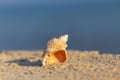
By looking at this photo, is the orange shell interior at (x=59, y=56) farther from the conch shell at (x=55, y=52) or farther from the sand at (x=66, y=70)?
the sand at (x=66, y=70)

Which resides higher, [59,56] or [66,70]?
[59,56]

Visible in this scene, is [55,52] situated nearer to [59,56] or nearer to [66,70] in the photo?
[59,56]

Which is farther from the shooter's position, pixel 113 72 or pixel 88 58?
pixel 88 58

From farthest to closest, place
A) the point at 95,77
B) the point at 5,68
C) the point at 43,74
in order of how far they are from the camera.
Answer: the point at 5,68
the point at 43,74
the point at 95,77

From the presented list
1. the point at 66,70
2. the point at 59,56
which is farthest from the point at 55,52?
the point at 66,70

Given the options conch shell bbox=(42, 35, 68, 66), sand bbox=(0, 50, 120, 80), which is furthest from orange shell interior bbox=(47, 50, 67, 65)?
sand bbox=(0, 50, 120, 80)

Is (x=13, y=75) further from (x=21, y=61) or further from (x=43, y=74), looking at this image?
(x=21, y=61)

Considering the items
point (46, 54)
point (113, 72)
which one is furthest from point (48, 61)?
point (113, 72)

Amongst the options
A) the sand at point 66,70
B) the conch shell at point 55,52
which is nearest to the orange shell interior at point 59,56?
the conch shell at point 55,52

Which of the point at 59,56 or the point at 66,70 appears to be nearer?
the point at 66,70
